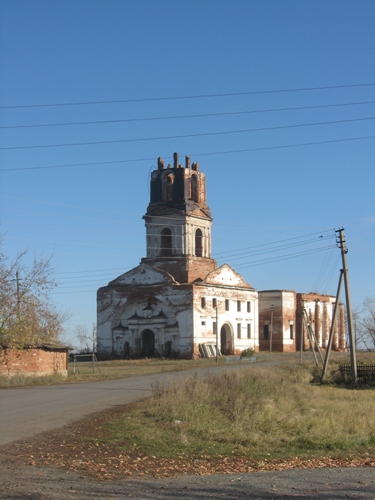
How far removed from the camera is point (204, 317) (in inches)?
2539

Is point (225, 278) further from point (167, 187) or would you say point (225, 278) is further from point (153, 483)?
point (153, 483)

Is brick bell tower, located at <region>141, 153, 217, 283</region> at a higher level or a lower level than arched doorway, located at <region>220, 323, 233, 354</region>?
higher

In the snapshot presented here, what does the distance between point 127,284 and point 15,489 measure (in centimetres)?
5827

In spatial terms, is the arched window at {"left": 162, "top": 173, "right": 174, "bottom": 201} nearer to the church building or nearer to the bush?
the church building

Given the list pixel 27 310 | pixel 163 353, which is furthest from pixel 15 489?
pixel 163 353

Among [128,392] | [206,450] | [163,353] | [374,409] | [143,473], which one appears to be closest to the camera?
[143,473]

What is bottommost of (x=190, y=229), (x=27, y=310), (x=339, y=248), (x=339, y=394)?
(x=339, y=394)

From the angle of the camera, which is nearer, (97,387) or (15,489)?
(15,489)

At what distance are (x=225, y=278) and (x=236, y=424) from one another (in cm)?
5282

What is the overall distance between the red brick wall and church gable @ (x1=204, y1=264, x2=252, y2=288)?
31525 mm

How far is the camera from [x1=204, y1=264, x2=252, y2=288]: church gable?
66.2 m

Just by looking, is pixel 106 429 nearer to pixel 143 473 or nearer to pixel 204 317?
pixel 143 473

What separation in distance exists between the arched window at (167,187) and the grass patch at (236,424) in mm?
46575

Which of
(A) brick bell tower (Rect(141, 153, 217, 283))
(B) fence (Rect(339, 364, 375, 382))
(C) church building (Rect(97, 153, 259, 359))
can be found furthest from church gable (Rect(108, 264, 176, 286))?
(B) fence (Rect(339, 364, 375, 382))
